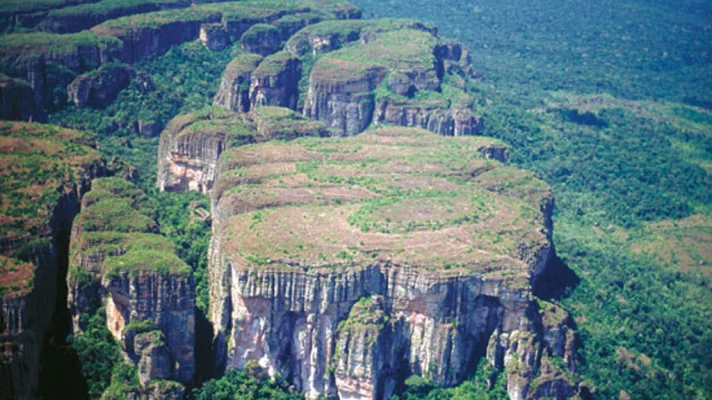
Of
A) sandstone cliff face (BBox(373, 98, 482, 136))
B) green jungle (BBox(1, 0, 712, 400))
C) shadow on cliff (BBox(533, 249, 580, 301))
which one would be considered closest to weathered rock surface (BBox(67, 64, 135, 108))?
green jungle (BBox(1, 0, 712, 400))

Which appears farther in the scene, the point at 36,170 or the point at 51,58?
the point at 51,58

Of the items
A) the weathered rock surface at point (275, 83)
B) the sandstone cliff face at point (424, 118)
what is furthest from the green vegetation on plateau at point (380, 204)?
the weathered rock surface at point (275, 83)

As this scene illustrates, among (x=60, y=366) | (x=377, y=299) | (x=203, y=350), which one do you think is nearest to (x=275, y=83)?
(x=203, y=350)

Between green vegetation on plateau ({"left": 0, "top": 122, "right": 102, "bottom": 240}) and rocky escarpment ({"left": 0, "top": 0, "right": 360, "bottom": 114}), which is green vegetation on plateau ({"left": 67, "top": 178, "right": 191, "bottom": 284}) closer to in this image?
green vegetation on plateau ({"left": 0, "top": 122, "right": 102, "bottom": 240})

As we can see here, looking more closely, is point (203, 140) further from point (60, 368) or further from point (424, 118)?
point (60, 368)

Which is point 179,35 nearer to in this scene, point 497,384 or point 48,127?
point 48,127

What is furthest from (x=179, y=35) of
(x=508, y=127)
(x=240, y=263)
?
(x=240, y=263)
